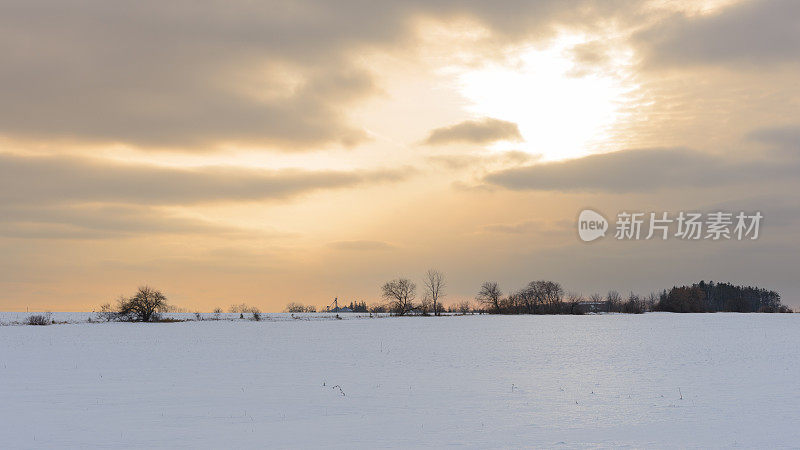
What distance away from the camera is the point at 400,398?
22.3m

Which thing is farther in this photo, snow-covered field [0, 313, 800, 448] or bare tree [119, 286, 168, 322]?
bare tree [119, 286, 168, 322]

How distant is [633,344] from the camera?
48.1 m

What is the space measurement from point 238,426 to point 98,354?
27709 millimetres

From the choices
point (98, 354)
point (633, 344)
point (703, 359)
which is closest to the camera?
point (703, 359)

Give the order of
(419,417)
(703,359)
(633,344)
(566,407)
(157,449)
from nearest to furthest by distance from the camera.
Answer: (157,449) < (419,417) < (566,407) < (703,359) < (633,344)

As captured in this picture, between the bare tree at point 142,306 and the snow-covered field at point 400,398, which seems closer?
the snow-covered field at point 400,398

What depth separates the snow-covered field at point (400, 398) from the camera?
15.9 metres

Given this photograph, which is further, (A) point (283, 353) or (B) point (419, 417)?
(A) point (283, 353)

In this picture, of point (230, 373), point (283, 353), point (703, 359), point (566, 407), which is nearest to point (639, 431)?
point (566, 407)

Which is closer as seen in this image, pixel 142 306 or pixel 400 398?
pixel 400 398

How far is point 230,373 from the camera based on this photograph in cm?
2995

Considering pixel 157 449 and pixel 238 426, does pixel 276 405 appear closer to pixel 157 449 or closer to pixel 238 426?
pixel 238 426

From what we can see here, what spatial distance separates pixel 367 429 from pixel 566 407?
7290 millimetres

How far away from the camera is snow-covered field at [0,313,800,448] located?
15.9 m
